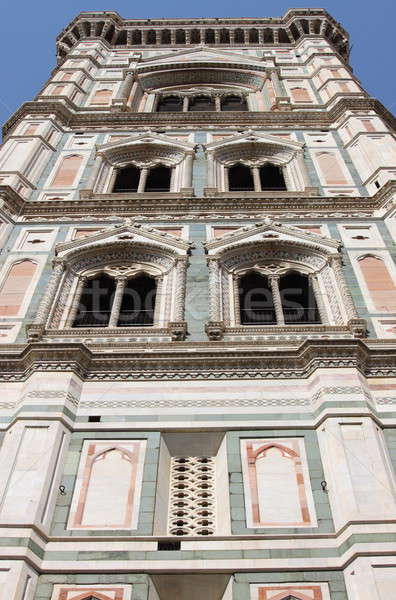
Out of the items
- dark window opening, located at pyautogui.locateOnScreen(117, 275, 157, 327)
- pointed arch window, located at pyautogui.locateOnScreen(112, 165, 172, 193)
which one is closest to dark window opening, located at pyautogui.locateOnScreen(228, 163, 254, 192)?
pointed arch window, located at pyautogui.locateOnScreen(112, 165, 172, 193)

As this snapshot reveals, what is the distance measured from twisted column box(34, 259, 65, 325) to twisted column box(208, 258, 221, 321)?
211 centimetres

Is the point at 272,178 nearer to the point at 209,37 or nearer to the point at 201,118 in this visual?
the point at 201,118

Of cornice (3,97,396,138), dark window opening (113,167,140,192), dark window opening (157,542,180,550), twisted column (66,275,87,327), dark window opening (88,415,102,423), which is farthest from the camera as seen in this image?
cornice (3,97,396,138)

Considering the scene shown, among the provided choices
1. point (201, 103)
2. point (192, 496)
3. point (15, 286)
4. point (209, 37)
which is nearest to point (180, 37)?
point (209, 37)

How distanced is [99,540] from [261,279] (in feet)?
19.1

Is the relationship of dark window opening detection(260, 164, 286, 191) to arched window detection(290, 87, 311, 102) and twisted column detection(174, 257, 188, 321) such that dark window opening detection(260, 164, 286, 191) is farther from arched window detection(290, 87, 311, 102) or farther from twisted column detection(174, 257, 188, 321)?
arched window detection(290, 87, 311, 102)

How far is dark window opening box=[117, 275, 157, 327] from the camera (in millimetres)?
10883

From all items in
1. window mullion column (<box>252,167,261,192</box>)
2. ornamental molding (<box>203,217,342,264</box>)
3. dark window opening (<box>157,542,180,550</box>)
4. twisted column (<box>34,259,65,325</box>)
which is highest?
window mullion column (<box>252,167,261,192</box>)

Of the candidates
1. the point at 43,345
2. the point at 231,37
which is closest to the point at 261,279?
the point at 43,345

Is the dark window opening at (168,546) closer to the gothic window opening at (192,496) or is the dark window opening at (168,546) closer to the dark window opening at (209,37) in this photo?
the gothic window opening at (192,496)

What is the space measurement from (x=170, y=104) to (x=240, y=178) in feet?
24.7

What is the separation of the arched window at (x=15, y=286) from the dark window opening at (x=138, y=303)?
1.36 m

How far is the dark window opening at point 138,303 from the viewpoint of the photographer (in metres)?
10.9

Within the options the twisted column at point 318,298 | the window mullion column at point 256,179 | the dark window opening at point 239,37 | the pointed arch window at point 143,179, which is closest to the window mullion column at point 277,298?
the twisted column at point 318,298
